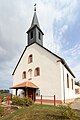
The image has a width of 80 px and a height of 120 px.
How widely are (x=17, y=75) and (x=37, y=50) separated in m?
6.40

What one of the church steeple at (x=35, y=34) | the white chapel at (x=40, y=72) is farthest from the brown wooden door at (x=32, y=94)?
the church steeple at (x=35, y=34)

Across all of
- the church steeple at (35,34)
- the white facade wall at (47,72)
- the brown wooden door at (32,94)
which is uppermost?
the church steeple at (35,34)

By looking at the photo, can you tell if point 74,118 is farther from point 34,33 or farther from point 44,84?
point 34,33

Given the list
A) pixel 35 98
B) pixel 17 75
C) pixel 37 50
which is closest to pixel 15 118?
pixel 35 98

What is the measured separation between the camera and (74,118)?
8531 millimetres

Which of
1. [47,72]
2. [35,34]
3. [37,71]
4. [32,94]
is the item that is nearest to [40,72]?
[37,71]

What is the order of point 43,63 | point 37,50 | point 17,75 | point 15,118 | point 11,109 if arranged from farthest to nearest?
point 17,75 < point 37,50 < point 43,63 < point 11,109 < point 15,118

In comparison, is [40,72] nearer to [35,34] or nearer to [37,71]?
[37,71]

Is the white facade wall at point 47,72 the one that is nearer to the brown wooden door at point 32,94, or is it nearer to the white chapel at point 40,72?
the white chapel at point 40,72

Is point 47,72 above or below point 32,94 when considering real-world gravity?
above

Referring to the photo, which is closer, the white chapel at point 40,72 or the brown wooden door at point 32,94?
the white chapel at point 40,72

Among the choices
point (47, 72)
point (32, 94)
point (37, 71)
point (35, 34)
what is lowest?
point (32, 94)

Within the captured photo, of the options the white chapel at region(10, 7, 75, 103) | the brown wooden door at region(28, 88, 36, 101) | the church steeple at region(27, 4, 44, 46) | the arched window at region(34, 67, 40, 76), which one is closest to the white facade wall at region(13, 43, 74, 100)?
the white chapel at region(10, 7, 75, 103)

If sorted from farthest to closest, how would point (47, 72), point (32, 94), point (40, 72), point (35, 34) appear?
point (35, 34)
point (32, 94)
point (40, 72)
point (47, 72)
